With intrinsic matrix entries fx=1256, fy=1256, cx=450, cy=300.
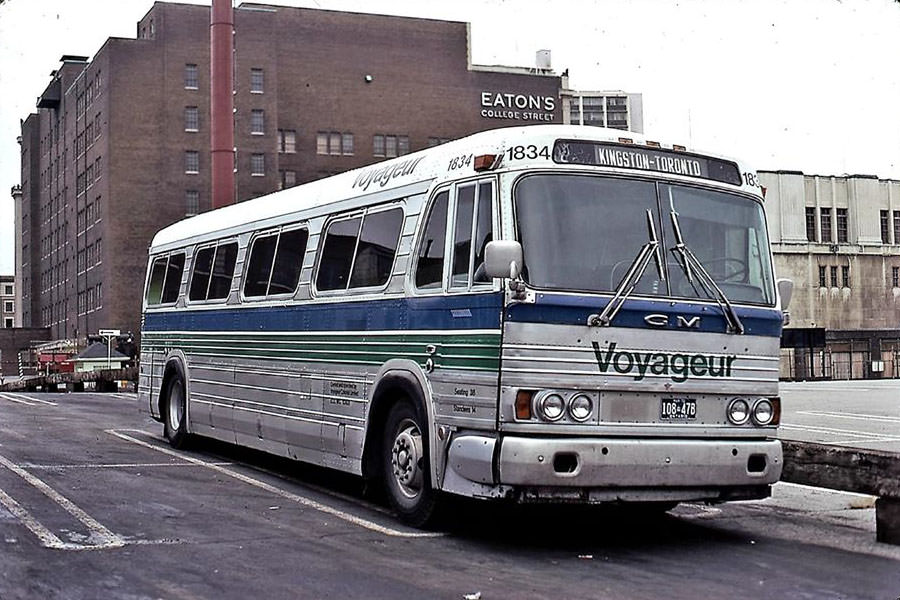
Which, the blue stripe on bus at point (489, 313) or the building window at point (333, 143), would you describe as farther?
the building window at point (333, 143)

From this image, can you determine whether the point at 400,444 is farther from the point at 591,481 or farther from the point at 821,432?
the point at 821,432

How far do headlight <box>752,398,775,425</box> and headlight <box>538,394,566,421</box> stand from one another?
1737 mm

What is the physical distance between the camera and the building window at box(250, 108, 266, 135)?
8931 cm

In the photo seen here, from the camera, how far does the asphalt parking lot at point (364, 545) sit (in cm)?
772

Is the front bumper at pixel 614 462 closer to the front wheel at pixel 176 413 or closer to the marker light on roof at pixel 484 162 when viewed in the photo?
the marker light on roof at pixel 484 162

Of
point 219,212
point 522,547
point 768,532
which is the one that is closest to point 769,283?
point 768,532

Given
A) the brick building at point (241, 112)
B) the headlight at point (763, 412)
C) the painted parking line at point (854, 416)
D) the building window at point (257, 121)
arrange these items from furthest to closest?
the building window at point (257, 121) → the brick building at point (241, 112) → the painted parking line at point (854, 416) → the headlight at point (763, 412)

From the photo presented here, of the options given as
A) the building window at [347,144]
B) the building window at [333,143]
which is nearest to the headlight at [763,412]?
the building window at [333,143]

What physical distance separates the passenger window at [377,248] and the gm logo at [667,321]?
244 centimetres

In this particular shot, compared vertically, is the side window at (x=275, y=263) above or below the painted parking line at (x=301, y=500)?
above

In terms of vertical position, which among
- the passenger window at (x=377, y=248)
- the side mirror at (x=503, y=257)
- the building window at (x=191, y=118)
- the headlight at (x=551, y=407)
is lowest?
the headlight at (x=551, y=407)

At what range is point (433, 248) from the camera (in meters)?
10.0

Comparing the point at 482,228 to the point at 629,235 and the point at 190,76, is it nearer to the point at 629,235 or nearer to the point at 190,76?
the point at 629,235

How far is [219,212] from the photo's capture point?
15.5 metres
